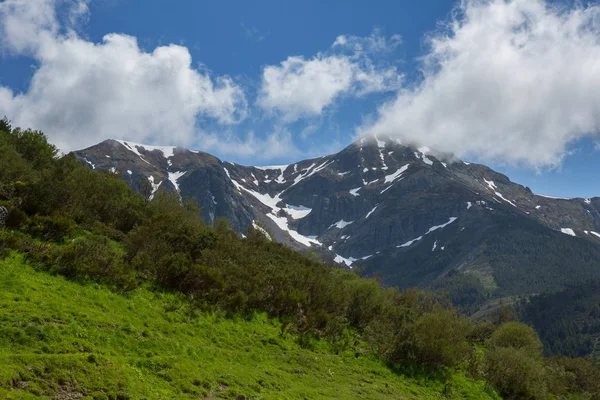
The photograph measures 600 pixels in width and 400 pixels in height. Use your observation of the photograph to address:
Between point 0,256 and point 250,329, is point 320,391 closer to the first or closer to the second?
point 250,329

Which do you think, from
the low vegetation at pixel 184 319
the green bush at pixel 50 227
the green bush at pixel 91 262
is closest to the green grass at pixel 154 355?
the low vegetation at pixel 184 319

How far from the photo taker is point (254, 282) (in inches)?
1180

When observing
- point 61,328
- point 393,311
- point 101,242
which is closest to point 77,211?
point 101,242

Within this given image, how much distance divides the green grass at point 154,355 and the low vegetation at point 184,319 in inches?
3.0

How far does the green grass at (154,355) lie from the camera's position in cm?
1198

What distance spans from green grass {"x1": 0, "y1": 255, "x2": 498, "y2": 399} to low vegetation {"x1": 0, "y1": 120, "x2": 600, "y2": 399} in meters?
0.08

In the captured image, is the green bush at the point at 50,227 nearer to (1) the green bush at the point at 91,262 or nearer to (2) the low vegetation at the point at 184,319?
(2) the low vegetation at the point at 184,319

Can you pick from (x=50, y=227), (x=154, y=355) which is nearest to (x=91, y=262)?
(x=50, y=227)

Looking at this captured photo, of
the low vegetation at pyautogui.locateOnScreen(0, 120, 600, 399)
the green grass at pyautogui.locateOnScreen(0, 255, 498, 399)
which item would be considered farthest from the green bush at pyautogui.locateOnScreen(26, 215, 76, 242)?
the green grass at pyautogui.locateOnScreen(0, 255, 498, 399)

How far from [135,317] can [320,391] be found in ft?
30.5

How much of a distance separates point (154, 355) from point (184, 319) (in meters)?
6.04

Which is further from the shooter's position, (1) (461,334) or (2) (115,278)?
(1) (461,334)

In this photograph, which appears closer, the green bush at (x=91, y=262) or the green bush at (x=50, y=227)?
the green bush at (x=91, y=262)

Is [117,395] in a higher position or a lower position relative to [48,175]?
lower
